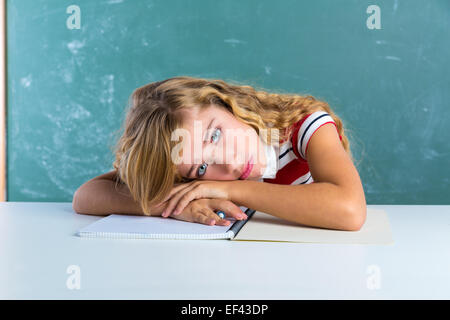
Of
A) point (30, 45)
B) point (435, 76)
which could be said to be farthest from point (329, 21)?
point (30, 45)

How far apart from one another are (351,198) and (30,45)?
7.66ft

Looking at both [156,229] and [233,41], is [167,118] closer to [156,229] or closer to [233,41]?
[156,229]

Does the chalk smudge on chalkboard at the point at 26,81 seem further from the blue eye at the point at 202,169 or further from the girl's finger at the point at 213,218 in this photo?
the girl's finger at the point at 213,218

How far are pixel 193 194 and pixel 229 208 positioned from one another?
9 cm

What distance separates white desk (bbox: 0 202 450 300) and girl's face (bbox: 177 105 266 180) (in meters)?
0.27

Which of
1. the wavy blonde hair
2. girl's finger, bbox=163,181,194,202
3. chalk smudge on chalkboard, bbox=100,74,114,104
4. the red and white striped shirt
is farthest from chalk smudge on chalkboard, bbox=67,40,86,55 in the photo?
girl's finger, bbox=163,181,194,202

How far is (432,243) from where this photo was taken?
672 millimetres

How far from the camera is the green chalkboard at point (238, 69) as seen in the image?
7.64ft

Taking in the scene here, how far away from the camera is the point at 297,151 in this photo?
106 cm

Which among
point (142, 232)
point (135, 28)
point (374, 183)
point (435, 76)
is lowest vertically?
point (374, 183)

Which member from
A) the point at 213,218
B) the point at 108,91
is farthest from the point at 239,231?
the point at 108,91

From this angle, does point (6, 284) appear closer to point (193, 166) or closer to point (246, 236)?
point (246, 236)
